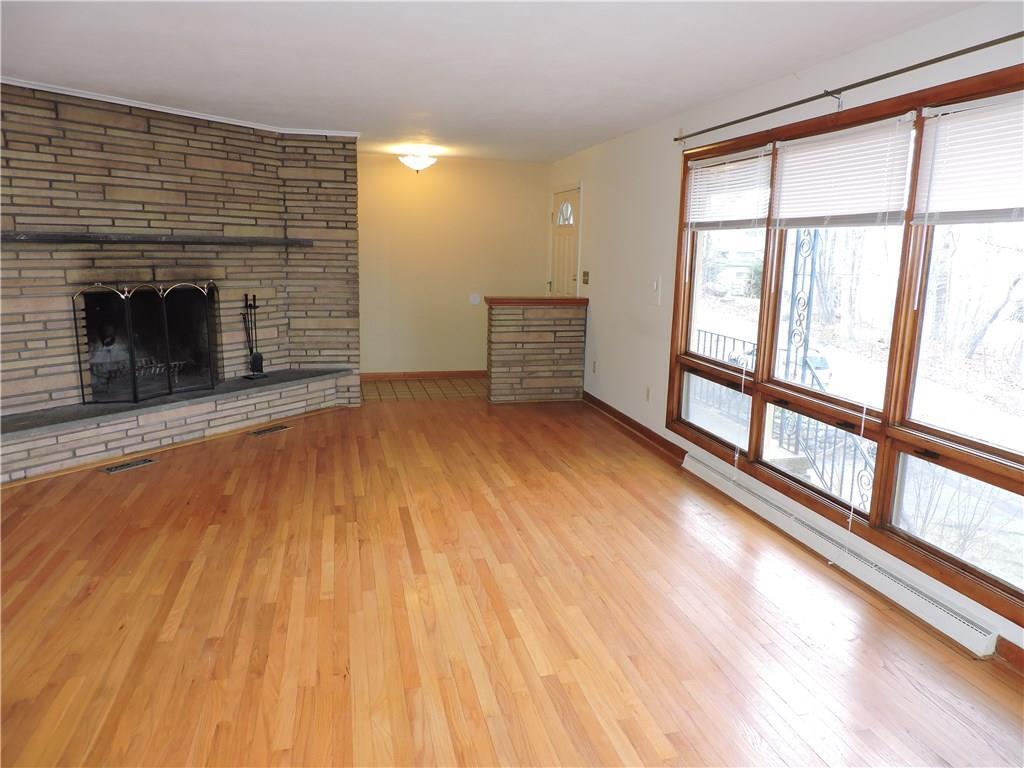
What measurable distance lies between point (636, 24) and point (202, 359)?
4122 mm

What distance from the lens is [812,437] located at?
365 cm

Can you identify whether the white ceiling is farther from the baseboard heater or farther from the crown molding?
the baseboard heater

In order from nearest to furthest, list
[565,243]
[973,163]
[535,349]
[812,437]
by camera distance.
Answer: [973,163]
[812,437]
[535,349]
[565,243]

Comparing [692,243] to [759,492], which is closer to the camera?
[759,492]

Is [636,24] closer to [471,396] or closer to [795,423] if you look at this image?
[795,423]

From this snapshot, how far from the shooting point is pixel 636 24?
2805 millimetres

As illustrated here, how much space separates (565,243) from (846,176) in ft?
13.9

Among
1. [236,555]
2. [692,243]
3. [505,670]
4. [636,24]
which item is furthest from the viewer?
[692,243]

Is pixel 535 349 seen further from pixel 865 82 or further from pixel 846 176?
pixel 865 82

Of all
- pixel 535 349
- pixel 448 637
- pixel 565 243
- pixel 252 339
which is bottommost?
pixel 448 637

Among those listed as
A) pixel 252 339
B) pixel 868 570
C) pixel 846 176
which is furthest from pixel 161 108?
pixel 868 570

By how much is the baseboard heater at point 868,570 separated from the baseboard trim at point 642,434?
61 cm

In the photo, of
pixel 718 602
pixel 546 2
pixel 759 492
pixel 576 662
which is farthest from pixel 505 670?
pixel 546 2

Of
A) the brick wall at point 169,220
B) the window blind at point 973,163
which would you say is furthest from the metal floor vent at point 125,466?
the window blind at point 973,163
